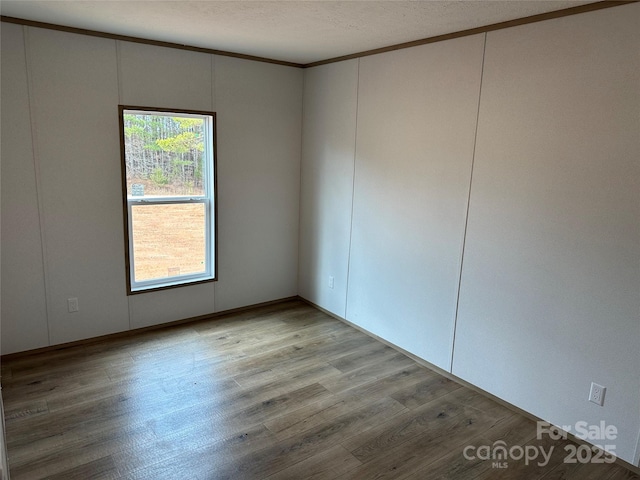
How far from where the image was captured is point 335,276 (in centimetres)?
424

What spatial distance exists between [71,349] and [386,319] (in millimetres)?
2564

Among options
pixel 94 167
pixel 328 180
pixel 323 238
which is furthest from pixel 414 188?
pixel 94 167

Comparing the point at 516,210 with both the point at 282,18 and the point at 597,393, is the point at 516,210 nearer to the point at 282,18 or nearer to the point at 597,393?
the point at 597,393

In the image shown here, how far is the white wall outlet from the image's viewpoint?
3.42 metres

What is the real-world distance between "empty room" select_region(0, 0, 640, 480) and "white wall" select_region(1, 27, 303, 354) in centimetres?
2

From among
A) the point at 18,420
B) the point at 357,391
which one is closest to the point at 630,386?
the point at 357,391

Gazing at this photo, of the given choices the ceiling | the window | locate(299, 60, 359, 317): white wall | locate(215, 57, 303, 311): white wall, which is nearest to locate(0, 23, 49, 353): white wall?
the ceiling

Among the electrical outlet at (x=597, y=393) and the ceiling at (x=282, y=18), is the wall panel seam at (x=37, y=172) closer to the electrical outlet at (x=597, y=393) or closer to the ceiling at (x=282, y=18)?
the ceiling at (x=282, y=18)

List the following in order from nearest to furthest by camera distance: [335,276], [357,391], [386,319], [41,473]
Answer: [41,473], [357,391], [386,319], [335,276]

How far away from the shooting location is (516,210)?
270 centimetres

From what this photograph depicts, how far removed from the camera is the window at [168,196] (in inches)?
140

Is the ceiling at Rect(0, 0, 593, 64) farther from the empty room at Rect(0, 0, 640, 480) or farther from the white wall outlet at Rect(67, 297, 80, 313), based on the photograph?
the white wall outlet at Rect(67, 297, 80, 313)

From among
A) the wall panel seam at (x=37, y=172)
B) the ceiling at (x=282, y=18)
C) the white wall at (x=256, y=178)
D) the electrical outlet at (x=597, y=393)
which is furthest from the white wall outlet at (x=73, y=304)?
the electrical outlet at (x=597, y=393)

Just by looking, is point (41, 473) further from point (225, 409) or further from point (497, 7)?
point (497, 7)
